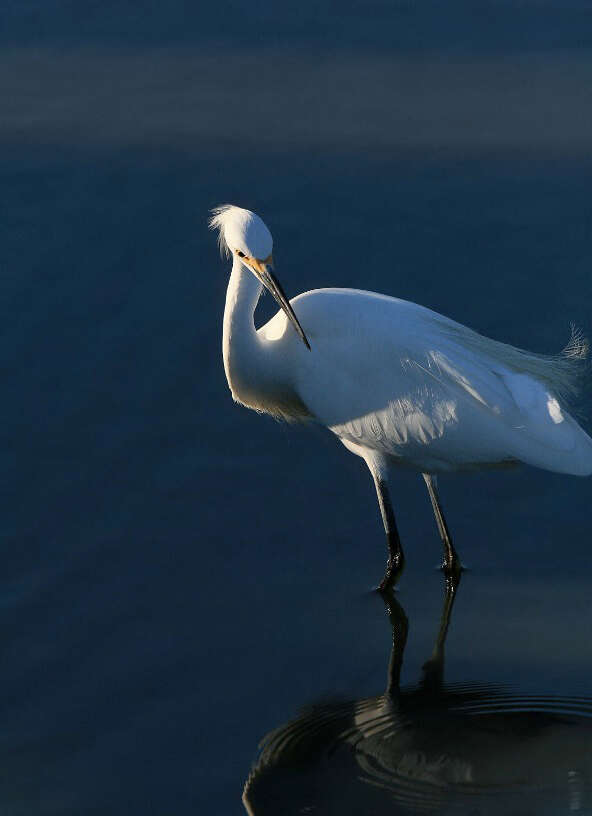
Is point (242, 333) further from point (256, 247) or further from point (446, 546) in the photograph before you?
point (446, 546)

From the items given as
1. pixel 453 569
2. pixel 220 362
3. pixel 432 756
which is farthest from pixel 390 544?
pixel 220 362

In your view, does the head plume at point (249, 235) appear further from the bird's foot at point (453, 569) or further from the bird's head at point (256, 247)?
the bird's foot at point (453, 569)

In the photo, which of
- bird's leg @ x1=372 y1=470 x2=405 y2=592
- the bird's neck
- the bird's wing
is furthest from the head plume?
bird's leg @ x1=372 y1=470 x2=405 y2=592

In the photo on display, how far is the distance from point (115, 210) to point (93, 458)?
5.58ft

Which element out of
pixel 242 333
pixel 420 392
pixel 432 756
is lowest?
pixel 432 756

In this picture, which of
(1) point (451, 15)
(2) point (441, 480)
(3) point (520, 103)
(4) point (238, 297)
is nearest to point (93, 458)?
(4) point (238, 297)

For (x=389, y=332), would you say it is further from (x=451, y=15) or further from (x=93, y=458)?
(x=451, y=15)

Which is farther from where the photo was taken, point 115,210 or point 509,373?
point 115,210

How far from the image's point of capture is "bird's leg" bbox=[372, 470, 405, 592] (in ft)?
14.1

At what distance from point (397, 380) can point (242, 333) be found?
49 centimetres

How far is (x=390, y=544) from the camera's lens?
4.30 meters

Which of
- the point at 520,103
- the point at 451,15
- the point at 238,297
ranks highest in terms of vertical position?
the point at 451,15

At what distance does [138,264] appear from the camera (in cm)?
589

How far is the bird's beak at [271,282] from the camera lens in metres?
4.06
